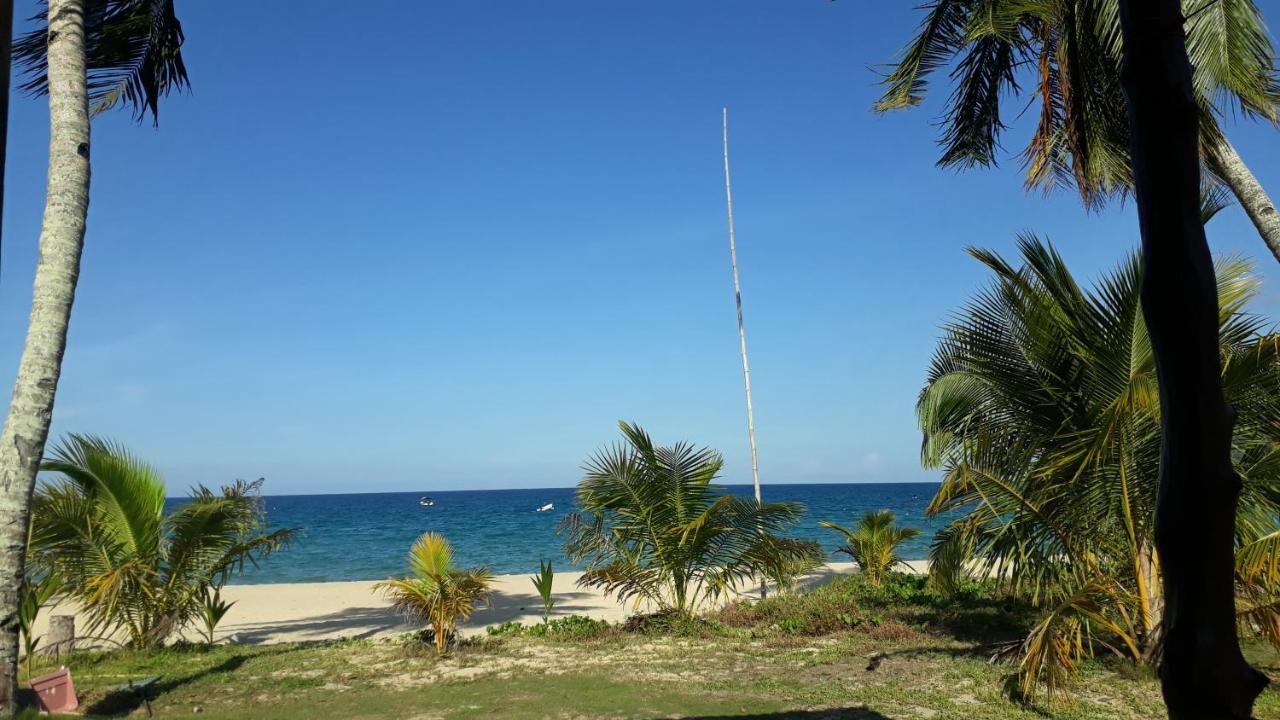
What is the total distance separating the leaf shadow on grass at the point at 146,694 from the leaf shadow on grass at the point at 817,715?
476 centimetres

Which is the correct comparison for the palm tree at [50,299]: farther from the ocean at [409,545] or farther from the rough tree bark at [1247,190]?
the ocean at [409,545]

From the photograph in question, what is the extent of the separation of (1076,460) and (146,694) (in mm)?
8152

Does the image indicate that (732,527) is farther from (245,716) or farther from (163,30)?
(163,30)

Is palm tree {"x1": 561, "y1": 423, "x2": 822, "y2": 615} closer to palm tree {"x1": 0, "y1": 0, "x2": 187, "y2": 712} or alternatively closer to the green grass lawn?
the green grass lawn

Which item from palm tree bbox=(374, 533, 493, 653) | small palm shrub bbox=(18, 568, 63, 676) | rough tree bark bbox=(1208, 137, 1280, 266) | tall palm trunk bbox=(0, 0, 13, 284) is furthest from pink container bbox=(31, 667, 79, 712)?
rough tree bark bbox=(1208, 137, 1280, 266)

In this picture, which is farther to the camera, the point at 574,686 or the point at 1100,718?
the point at 574,686

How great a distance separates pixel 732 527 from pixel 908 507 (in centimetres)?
6130

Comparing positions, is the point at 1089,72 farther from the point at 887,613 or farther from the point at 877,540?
the point at 877,540

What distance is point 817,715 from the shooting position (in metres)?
6.10

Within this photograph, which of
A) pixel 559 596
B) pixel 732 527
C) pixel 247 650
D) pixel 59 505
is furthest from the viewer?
pixel 559 596

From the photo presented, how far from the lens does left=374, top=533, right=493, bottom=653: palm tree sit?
30.7ft

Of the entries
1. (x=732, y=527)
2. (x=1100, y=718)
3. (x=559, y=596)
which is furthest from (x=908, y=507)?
(x=1100, y=718)

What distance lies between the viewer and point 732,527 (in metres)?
11.0

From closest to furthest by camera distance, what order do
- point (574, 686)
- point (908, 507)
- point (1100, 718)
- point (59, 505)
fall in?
point (1100, 718) → point (574, 686) → point (59, 505) → point (908, 507)
